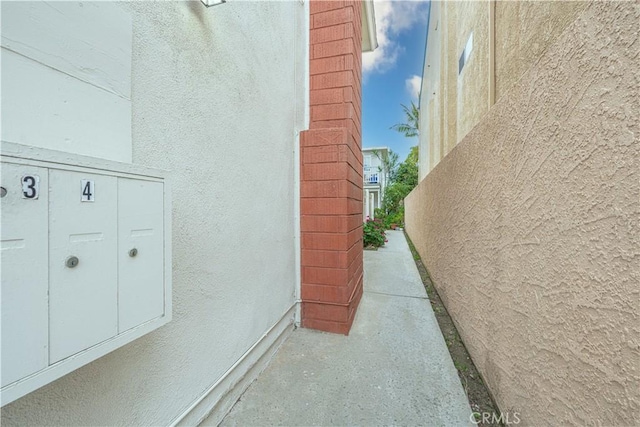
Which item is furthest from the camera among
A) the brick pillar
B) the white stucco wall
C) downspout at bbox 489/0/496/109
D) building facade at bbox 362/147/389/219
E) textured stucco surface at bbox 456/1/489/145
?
building facade at bbox 362/147/389/219

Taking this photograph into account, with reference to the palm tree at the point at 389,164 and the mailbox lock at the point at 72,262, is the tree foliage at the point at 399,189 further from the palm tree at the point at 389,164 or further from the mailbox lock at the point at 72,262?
the mailbox lock at the point at 72,262

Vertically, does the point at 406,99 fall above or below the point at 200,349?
above

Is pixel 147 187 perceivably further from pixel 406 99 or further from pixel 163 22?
pixel 406 99

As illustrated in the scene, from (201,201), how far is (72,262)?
35.3 inches

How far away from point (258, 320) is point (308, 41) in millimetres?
3389

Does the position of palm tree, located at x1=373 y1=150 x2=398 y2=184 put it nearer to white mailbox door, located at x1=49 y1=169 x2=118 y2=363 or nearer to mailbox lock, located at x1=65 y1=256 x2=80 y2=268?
white mailbox door, located at x1=49 y1=169 x2=118 y2=363

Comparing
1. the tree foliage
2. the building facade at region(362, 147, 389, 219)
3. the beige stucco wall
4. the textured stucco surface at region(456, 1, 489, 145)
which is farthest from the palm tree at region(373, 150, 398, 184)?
the textured stucco surface at region(456, 1, 489, 145)

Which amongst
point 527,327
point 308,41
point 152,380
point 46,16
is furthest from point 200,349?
point 308,41

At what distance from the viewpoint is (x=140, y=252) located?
3.44 ft

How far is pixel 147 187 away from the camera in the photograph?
1082mm

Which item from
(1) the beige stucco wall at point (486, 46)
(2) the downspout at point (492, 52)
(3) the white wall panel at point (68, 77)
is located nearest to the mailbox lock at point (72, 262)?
(3) the white wall panel at point (68, 77)

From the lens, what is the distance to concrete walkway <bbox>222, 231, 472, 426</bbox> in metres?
1.94

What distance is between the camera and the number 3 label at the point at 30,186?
713 millimetres

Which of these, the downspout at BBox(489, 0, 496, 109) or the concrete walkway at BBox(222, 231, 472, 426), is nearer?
the concrete walkway at BBox(222, 231, 472, 426)
